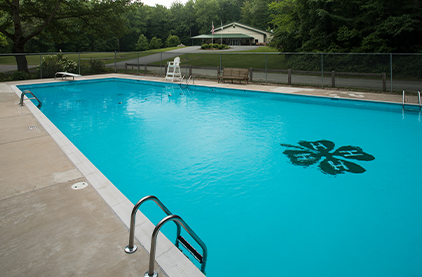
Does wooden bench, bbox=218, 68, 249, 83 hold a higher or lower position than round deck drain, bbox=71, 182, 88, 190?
higher

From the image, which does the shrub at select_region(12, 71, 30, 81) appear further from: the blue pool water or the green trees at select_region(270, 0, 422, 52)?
the green trees at select_region(270, 0, 422, 52)

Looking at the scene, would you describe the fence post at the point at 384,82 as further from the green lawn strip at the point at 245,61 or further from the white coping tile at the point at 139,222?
the green lawn strip at the point at 245,61

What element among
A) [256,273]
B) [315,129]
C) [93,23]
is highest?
[93,23]

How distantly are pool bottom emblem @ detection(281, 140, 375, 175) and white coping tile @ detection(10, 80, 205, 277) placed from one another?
3891 mm

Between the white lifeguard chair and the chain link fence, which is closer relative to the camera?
the chain link fence

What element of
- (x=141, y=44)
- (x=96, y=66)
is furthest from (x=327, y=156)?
(x=141, y=44)

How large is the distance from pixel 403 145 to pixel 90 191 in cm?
727

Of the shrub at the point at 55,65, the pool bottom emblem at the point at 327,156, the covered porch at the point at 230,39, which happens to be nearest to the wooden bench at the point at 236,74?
the pool bottom emblem at the point at 327,156

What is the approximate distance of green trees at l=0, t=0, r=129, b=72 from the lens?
20078 mm

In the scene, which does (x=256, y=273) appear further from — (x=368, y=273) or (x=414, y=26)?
(x=414, y=26)

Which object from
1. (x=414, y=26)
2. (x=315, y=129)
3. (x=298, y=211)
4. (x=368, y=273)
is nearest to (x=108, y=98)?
(x=315, y=129)

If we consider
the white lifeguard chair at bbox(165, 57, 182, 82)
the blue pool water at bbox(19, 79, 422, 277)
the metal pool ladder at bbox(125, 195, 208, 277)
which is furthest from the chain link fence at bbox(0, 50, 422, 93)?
the metal pool ladder at bbox(125, 195, 208, 277)

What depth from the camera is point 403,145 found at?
7406 millimetres

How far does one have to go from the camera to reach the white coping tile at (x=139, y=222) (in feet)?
8.67
